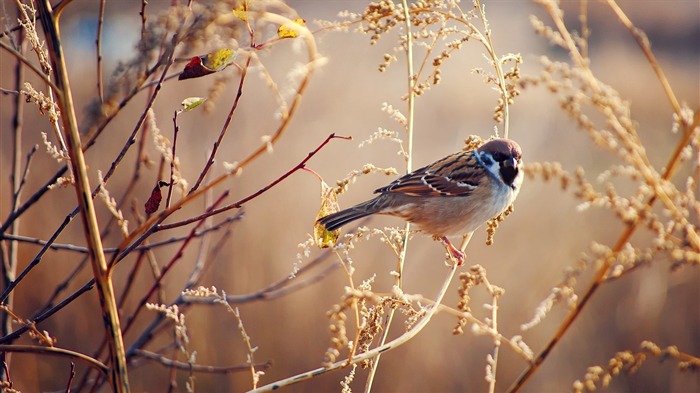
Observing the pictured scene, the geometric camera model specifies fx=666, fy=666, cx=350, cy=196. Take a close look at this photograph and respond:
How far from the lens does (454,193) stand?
2.88 metres

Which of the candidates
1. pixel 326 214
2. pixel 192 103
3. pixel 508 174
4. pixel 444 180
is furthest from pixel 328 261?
pixel 192 103

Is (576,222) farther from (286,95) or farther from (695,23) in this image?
(695,23)

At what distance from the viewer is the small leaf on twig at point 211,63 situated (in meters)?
1.01

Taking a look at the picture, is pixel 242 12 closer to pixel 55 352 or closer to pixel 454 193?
pixel 55 352

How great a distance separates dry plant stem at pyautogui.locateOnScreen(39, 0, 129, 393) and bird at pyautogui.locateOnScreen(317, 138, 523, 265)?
63.0 inches

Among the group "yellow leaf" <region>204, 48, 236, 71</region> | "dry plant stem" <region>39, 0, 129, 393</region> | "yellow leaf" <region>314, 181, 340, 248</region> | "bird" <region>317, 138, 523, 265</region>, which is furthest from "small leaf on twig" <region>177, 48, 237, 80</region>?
"bird" <region>317, 138, 523, 265</region>

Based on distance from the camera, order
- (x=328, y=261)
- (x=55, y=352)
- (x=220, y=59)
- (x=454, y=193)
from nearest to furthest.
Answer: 1. (x=55, y=352)
2. (x=220, y=59)
3. (x=454, y=193)
4. (x=328, y=261)

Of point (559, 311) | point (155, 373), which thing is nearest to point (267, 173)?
point (155, 373)

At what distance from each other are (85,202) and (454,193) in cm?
219

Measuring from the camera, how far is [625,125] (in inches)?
38.9

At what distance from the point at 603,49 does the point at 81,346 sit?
1277cm

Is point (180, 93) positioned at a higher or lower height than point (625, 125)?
lower

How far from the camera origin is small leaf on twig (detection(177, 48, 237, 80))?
3.33 feet

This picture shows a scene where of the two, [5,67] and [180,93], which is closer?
[5,67]
